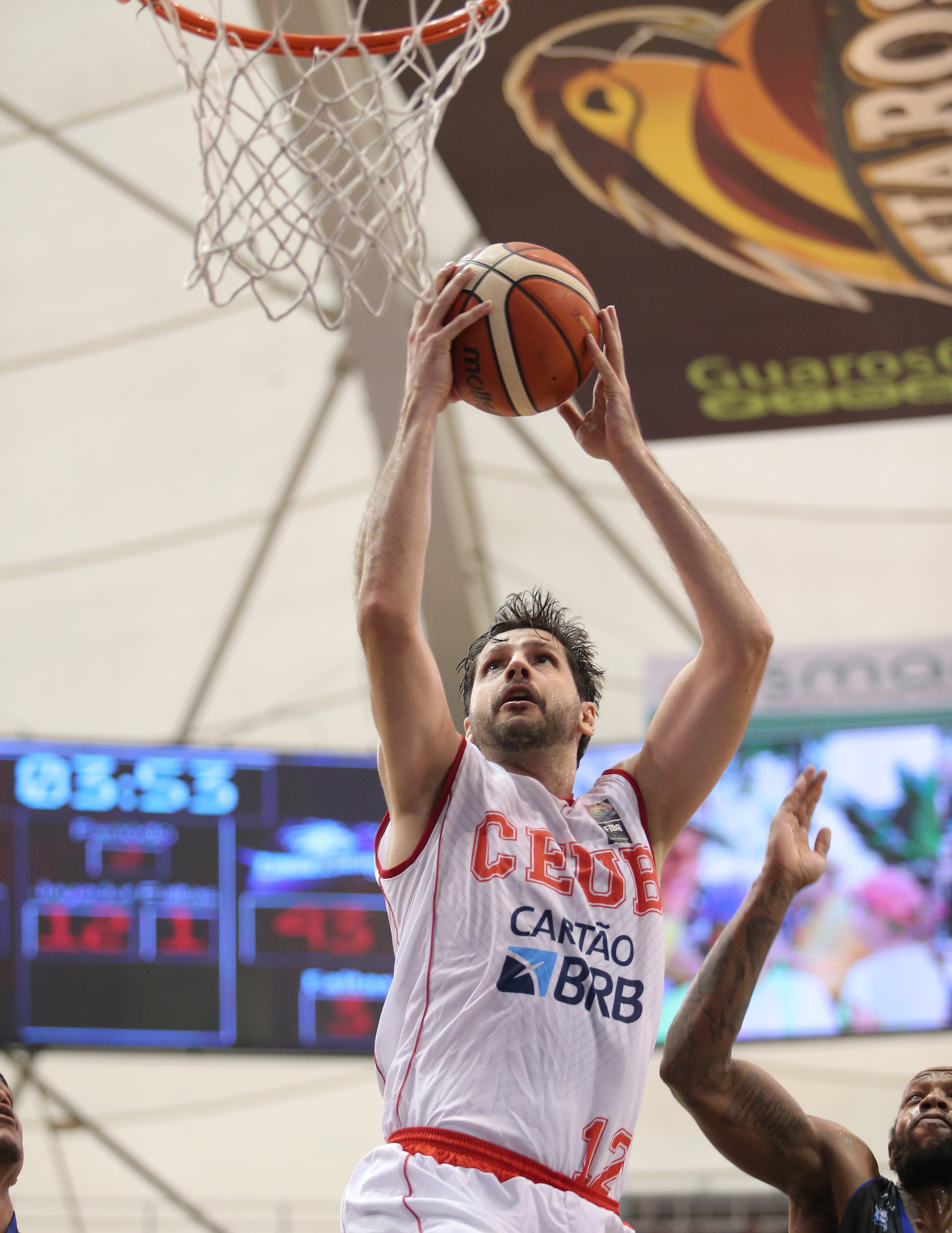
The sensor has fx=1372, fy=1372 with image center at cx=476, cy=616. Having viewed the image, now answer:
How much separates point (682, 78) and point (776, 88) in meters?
0.43

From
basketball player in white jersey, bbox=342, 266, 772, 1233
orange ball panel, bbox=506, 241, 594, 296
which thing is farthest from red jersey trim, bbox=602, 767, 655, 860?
orange ball panel, bbox=506, 241, 594, 296

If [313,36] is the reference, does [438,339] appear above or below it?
below

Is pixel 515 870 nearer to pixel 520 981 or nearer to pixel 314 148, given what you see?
pixel 520 981

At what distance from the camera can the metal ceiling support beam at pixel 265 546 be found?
360 inches

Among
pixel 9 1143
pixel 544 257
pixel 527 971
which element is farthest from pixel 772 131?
pixel 9 1143

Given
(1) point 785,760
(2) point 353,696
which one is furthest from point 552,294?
(2) point 353,696

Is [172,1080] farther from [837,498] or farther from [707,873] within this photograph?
[837,498]

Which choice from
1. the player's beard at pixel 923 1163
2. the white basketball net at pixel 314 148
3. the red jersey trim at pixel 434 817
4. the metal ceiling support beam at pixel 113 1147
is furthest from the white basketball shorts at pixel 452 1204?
the metal ceiling support beam at pixel 113 1147

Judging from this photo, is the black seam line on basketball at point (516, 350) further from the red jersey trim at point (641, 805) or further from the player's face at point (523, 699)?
the red jersey trim at point (641, 805)

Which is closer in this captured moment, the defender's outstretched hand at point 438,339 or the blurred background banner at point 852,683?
the defender's outstretched hand at point 438,339

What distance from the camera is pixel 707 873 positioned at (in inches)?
317

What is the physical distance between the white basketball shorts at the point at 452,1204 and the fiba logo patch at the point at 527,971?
0.29m

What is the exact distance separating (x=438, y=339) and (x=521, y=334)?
234mm

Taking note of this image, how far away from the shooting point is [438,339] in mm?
2773
